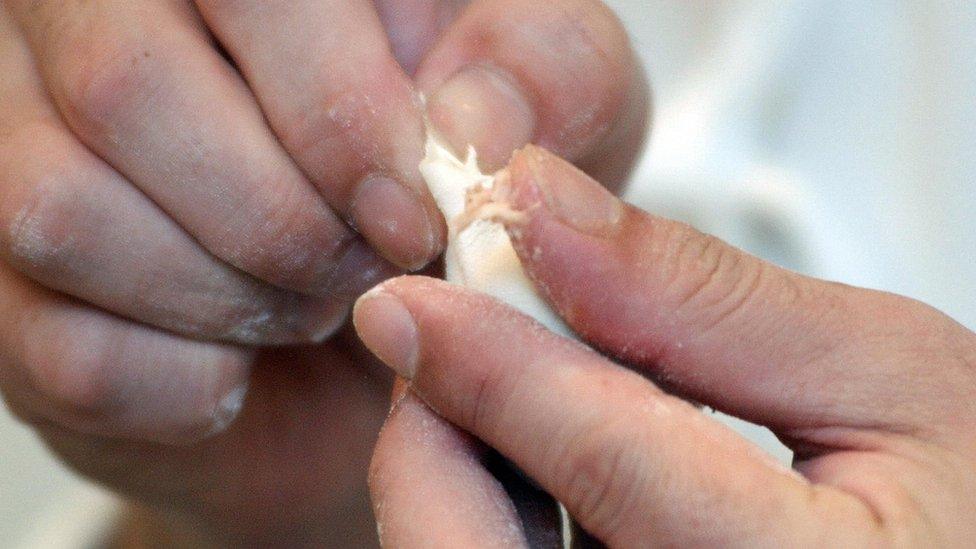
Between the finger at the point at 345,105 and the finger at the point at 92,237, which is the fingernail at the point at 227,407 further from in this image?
the finger at the point at 345,105

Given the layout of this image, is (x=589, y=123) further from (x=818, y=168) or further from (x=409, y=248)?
(x=818, y=168)

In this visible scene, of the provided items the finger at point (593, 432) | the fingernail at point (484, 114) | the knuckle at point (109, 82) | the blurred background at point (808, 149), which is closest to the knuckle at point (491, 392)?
the finger at point (593, 432)

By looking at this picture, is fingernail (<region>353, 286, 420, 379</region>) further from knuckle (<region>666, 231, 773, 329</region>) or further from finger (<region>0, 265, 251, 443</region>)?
finger (<region>0, 265, 251, 443</region>)

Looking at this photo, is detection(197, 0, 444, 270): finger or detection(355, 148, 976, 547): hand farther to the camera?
detection(197, 0, 444, 270): finger

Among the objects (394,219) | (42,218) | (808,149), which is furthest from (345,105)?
(808,149)

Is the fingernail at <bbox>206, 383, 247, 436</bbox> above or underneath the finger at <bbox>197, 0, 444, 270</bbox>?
underneath

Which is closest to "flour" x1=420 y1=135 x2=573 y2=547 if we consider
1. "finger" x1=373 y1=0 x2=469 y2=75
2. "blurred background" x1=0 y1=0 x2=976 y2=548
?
"finger" x1=373 y1=0 x2=469 y2=75
